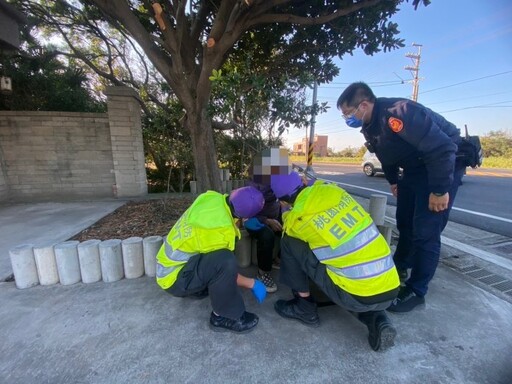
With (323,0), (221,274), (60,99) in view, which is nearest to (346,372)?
(221,274)

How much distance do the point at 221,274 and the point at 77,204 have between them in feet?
15.9

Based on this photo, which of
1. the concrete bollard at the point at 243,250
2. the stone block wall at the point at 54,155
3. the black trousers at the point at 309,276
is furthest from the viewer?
the stone block wall at the point at 54,155

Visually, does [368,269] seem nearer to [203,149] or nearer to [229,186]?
[203,149]

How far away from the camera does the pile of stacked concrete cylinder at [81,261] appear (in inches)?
88.9

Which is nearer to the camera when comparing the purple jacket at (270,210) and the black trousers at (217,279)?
the black trousers at (217,279)

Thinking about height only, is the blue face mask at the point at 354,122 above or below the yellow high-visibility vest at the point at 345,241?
above

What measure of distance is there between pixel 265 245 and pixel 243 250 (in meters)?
0.46

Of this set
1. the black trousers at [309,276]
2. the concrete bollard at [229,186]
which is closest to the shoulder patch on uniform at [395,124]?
the black trousers at [309,276]

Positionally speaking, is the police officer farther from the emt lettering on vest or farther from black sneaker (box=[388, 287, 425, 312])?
the emt lettering on vest

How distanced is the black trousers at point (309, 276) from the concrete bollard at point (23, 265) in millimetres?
2262

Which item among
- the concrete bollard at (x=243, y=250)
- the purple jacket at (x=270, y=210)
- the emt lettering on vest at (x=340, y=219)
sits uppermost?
the emt lettering on vest at (x=340, y=219)

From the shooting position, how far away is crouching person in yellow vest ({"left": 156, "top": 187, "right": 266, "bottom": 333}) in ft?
5.41

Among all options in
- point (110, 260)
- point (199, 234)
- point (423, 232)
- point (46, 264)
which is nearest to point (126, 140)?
point (46, 264)

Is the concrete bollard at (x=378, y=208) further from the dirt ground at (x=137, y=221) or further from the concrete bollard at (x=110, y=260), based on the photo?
the concrete bollard at (x=110, y=260)
